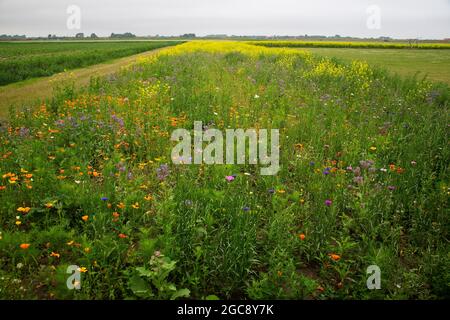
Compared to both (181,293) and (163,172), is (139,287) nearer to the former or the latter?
(181,293)

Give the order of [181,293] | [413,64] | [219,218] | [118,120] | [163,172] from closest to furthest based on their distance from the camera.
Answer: [181,293] → [219,218] → [163,172] → [118,120] → [413,64]

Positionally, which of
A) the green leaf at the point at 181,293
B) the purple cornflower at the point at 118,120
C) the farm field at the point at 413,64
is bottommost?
the green leaf at the point at 181,293

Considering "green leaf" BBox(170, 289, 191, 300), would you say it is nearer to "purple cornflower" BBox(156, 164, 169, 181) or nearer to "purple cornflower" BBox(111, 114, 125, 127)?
"purple cornflower" BBox(156, 164, 169, 181)

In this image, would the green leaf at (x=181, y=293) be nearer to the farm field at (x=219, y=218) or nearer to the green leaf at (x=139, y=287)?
the farm field at (x=219, y=218)

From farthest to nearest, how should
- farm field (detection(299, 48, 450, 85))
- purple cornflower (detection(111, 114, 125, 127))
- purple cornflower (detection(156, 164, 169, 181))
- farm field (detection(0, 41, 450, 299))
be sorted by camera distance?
farm field (detection(299, 48, 450, 85)) → purple cornflower (detection(111, 114, 125, 127)) → purple cornflower (detection(156, 164, 169, 181)) → farm field (detection(0, 41, 450, 299))

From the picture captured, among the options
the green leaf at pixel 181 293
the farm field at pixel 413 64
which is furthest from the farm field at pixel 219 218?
the farm field at pixel 413 64

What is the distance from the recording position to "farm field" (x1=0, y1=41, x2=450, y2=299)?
2.71 meters

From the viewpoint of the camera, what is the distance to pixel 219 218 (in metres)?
3.59

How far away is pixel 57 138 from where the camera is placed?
547cm

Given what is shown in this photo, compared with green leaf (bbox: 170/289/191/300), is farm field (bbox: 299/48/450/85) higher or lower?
higher

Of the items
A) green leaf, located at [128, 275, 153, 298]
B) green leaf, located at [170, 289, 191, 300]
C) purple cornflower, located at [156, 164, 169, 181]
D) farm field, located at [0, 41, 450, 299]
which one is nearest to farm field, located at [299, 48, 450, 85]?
farm field, located at [0, 41, 450, 299]

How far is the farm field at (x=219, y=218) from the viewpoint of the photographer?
2.71m

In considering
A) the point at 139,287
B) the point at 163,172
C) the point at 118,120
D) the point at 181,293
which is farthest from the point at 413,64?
the point at 139,287
